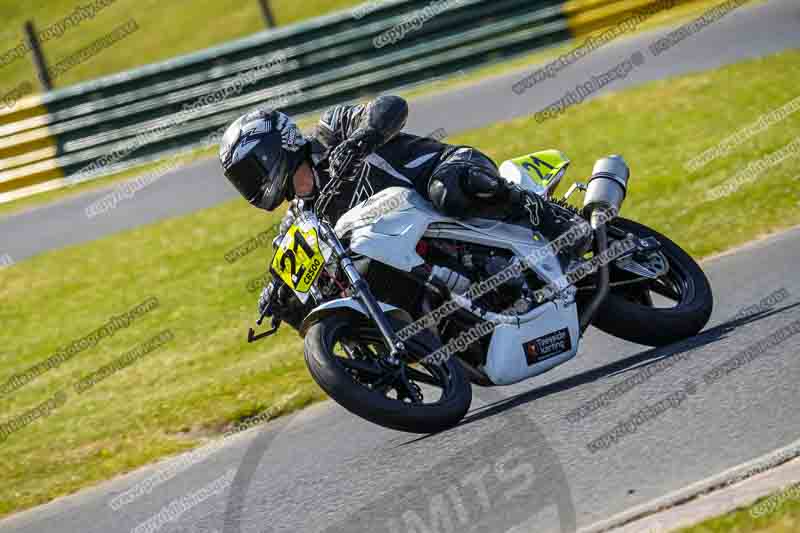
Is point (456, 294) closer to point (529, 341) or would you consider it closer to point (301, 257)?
point (529, 341)

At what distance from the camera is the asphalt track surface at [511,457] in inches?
175

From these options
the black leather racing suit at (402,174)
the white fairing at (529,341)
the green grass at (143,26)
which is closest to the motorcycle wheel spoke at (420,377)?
the white fairing at (529,341)

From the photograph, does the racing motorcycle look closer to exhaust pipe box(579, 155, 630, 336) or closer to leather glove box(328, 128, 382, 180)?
exhaust pipe box(579, 155, 630, 336)

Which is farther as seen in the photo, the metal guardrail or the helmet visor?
the metal guardrail

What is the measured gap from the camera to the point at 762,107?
12.5m

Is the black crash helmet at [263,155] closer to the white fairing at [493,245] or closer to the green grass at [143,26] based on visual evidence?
the white fairing at [493,245]

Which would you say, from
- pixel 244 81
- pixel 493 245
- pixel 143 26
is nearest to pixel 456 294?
pixel 493 245

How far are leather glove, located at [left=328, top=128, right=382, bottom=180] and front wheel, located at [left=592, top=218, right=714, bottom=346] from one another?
1502 mm

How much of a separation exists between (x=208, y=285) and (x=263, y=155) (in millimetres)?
5496

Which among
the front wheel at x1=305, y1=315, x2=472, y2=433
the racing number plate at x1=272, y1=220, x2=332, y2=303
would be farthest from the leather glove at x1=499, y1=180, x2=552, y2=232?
the racing number plate at x1=272, y1=220, x2=332, y2=303

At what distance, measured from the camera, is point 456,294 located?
577 centimetres

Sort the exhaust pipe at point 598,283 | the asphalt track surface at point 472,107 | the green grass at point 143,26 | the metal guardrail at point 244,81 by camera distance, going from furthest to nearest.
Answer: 1. the green grass at point 143,26
2. the metal guardrail at point 244,81
3. the asphalt track surface at point 472,107
4. the exhaust pipe at point 598,283

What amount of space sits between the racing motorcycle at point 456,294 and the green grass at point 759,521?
5.53 feet

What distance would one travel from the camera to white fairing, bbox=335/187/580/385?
222 inches
